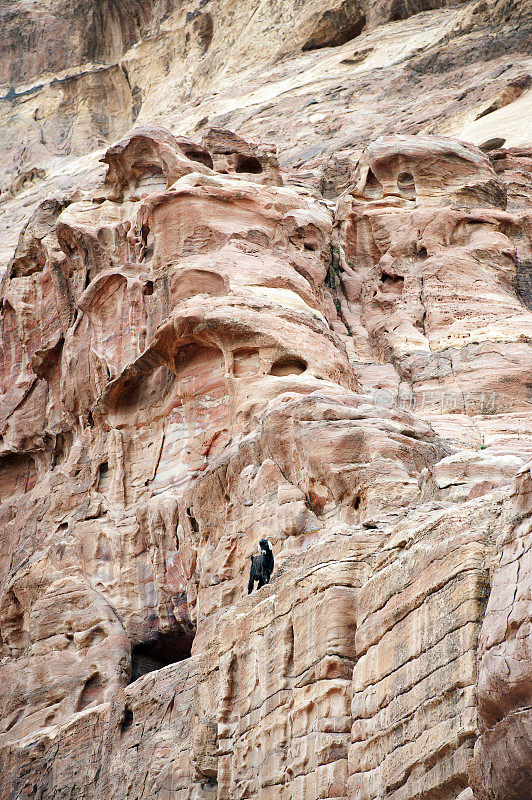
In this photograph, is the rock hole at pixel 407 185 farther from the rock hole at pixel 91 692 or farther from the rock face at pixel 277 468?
the rock hole at pixel 91 692

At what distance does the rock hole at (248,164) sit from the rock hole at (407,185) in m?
4.69

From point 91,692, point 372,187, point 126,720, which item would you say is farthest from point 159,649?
→ point 372,187

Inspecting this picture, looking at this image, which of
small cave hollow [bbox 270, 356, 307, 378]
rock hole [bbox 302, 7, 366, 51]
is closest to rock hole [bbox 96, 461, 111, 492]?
small cave hollow [bbox 270, 356, 307, 378]

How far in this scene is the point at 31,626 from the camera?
95.9 ft

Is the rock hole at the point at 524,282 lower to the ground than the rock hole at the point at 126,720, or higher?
higher

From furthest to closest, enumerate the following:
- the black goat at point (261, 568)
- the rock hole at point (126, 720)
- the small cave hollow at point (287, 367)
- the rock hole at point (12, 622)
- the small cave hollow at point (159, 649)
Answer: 1. the rock hole at point (12, 622)
2. the small cave hollow at point (287, 367)
3. the small cave hollow at point (159, 649)
4. the rock hole at point (126, 720)
5. the black goat at point (261, 568)

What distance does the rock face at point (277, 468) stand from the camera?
14117 millimetres

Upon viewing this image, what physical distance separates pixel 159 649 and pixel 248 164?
61.5 feet

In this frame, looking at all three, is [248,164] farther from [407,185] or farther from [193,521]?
[193,521]

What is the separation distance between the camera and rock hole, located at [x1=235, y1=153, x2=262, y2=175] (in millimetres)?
40812

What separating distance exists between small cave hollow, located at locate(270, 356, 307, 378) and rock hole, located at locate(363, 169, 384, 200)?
13.3m

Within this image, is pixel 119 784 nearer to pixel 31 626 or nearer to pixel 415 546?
pixel 31 626

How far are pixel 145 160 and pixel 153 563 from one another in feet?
51.1

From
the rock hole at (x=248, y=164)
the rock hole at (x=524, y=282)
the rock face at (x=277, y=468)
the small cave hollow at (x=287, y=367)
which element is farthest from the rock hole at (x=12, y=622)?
the rock hole at (x=524, y=282)
